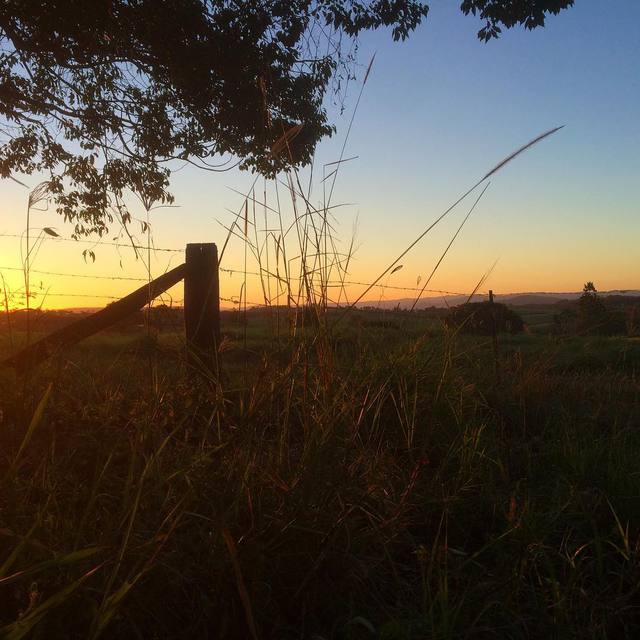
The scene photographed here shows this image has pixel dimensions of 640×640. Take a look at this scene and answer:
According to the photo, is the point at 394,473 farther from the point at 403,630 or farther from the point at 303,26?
the point at 303,26

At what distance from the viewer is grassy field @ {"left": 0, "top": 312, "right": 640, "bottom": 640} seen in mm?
1356

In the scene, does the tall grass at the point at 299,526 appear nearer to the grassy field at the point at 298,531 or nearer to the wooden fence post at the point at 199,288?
the grassy field at the point at 298,531

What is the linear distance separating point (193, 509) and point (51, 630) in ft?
1.61

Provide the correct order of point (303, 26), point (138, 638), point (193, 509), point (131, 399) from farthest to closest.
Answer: point (303, 26), point (131, 399), point (193, 509), point (138, 638)

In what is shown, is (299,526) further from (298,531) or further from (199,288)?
(199,288)

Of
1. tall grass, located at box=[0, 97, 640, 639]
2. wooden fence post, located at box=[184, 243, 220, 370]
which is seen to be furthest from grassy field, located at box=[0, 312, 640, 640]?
wooden fence post, located at box=[184, 243, 220, 370]

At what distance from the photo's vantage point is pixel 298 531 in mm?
1604

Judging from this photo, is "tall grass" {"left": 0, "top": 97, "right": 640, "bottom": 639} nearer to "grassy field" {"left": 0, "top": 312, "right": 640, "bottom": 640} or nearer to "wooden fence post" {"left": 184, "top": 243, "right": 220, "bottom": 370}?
"grassy field" {"left": 0, "top": 312, "right": 640, "bottom": 640}

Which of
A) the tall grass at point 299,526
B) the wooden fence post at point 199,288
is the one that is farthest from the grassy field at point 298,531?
the wooden fence post at point 199,288

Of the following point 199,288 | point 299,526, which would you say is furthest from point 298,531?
point 199,288

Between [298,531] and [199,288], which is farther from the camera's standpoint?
[199,288]

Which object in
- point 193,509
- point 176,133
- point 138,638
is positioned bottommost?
point 138,638

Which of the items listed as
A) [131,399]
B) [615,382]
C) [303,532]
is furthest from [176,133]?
[303,532]

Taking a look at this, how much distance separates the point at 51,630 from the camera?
4.11ft
